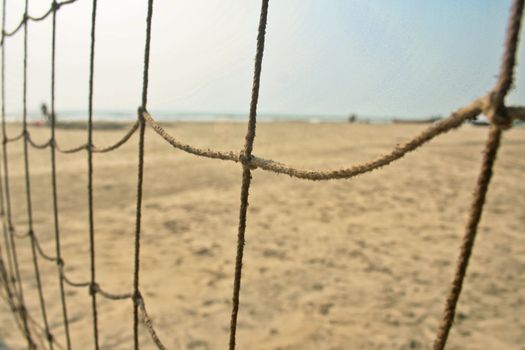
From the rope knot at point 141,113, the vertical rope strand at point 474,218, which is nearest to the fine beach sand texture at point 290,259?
the vertical rope strand at point 474,218

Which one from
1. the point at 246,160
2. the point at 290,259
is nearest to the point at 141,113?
the point at 246,160

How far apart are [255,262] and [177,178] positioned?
3.51m

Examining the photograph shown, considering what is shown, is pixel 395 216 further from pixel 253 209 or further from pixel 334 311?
pixel 334 311

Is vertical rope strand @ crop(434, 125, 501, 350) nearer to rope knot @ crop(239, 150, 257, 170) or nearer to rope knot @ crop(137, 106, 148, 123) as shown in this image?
rope knot @ crop(239, 150, 257, 170)

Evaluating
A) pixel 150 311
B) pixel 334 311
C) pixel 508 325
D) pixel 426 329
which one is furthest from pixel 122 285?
pixel 508 325

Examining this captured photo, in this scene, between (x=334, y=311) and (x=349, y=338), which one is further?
(x=334, y=311)

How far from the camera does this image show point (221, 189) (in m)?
5.87

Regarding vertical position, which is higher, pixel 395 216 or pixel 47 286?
pixel 395 216

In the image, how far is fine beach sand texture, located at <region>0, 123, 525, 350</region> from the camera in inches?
95.7

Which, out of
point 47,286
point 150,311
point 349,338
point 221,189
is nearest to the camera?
point 349,338

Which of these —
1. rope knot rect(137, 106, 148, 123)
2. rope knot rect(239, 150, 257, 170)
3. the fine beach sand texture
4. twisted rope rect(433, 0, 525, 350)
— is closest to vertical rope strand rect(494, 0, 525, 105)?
twisted rope rect(433, 0, 525, 350)

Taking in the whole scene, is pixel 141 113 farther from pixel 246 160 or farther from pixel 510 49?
pixel 510 49

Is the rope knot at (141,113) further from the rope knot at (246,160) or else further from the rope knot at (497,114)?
the rope knot at (497,114)

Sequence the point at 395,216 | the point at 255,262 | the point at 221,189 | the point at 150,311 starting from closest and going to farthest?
the point at 150,311, the point at 255,262, the point at 395,216, the point at 221,189
